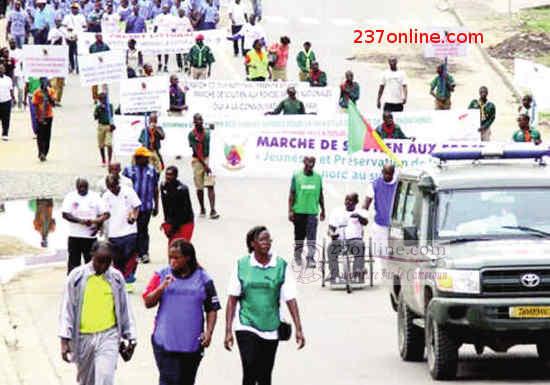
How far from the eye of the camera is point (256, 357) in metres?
14.6

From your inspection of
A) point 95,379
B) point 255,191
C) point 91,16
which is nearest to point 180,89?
point 255,191

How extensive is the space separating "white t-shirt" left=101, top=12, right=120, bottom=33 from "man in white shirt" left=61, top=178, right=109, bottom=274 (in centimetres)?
2602

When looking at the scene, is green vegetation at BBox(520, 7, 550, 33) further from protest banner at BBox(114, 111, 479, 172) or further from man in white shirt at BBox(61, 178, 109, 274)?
man in white shirt at BBox(61, 178, 109, 274)

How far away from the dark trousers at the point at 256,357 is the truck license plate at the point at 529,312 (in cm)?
279

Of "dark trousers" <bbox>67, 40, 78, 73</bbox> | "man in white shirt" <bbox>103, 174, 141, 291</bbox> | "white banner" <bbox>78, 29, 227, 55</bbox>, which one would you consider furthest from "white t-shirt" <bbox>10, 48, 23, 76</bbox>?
"man in white shirt" <bbox>103, 174, 141, 291</bbox>

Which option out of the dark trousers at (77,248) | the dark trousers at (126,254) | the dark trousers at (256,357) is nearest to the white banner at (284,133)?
the dark trousers at (126,254)

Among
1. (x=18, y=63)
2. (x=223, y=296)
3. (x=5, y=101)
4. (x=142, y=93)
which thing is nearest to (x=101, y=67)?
(x=142, y=93)

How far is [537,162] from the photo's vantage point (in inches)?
726

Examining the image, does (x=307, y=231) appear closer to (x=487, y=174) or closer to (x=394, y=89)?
(x=487, y=174)

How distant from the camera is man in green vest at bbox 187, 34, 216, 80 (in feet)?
140

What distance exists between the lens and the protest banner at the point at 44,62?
128 feet

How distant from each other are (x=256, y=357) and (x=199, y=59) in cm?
2845

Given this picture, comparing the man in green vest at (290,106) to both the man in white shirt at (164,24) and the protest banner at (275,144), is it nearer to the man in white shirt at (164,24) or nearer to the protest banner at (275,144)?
the protest banner at (275,144)

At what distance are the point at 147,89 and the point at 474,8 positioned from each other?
24363 millimetres
